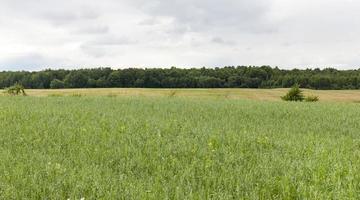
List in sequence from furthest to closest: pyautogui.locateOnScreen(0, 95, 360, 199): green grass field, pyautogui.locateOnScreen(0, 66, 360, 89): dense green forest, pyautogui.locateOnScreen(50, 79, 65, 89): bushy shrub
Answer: pyautogui.locateOnScreen(50, 79, 65, 89): bushy shrub
pyautogui.locateOnScreen(0, 66, 360, 89): dense green forest
pyautogui.locateOnScreen(0, 95, 360, 199): green grass field

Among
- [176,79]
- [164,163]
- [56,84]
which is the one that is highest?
[176,79]

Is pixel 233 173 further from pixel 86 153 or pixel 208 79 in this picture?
pixel 208 79

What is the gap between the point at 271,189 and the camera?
5.69m

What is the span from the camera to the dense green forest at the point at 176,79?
95.7 m

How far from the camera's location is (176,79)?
96500mm

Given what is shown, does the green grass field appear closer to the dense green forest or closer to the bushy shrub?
the dense green forest

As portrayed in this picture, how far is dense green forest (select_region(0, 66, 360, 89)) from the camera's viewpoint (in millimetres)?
95688

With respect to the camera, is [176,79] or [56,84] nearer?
[176,79]

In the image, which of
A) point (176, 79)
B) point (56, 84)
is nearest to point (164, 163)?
point (176, 79)

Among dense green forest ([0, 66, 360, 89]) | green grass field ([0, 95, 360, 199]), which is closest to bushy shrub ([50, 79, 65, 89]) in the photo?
dense green forest ([0, 66, 360, 89])

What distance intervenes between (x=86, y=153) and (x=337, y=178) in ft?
15.8

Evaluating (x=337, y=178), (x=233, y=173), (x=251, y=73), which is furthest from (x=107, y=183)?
(x=251, y=73)

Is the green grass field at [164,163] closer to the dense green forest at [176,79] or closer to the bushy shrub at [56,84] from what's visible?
the dense green forest at [176,79]

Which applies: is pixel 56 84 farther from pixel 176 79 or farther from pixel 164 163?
pixel 164 163
